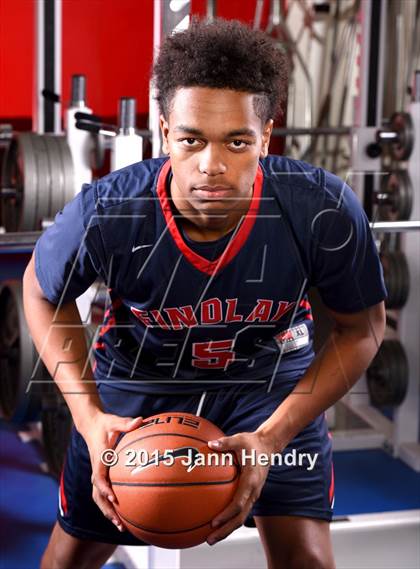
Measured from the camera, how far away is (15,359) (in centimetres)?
346

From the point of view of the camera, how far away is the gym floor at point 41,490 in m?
3.10

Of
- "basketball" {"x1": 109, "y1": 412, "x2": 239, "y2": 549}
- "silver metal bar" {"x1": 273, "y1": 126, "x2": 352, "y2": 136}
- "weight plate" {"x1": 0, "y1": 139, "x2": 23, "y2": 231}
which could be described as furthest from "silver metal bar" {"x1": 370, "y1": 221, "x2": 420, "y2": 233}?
"silver metal bar" {"x1": 273, "y1": 126, "x2": 352, "y2": 136}

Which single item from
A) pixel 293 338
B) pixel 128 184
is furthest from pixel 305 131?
pixel 128 184

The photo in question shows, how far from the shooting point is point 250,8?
5.90 meters

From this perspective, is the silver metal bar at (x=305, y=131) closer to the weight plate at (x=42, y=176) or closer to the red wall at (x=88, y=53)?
the red wall at (x=88, y=53)

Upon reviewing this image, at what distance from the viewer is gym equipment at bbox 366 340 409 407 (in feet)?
12.9

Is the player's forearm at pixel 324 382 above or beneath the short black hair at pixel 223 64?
beneath

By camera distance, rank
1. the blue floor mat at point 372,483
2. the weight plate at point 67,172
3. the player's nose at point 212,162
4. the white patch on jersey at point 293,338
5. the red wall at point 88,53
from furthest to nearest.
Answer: the red wall at point 88,53, the weight plate at point 67,172, the blue floor mat at point 372,483, the white patch on jersey at point 293,338, the player's nose at point 212,162

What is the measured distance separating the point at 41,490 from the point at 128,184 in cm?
185

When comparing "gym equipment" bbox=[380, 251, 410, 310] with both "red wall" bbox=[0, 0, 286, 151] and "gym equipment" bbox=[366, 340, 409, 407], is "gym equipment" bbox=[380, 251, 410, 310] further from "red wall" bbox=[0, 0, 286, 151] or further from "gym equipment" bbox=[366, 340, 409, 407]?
"red wall" bbox=[0, 0, 286, 151]

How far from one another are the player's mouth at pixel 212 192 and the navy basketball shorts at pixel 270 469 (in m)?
0.48

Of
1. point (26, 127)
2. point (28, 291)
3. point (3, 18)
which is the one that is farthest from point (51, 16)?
point (28, 291)

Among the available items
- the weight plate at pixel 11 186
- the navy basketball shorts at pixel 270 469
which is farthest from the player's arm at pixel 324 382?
the weight plate at pixel 11 186

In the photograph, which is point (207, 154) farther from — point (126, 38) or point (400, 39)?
point (400, 39)
